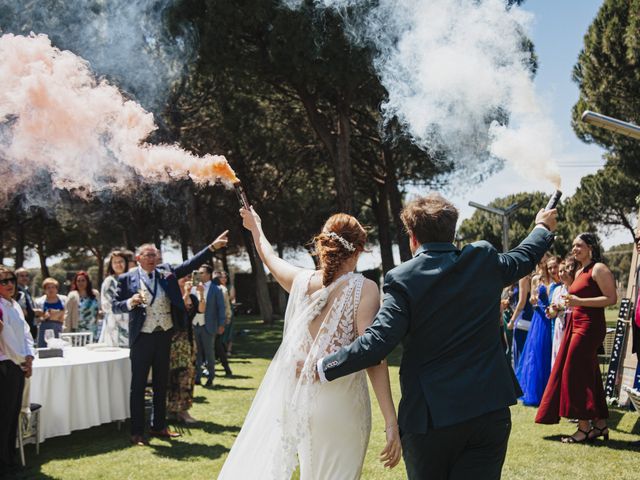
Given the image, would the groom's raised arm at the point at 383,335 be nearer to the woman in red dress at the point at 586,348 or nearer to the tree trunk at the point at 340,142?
the woman in red dress at the point at 586,348

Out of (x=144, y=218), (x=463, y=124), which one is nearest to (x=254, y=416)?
(x=463, y=124)

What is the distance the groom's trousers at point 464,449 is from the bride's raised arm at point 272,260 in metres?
1.39

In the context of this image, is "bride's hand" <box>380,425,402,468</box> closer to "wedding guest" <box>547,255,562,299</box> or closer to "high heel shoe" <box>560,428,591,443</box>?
"high heel shoe" <box>560,428,591,443</box>

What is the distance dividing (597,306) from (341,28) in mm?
10046

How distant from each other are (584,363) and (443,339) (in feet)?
14.2

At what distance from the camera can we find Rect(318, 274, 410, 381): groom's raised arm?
2980mm

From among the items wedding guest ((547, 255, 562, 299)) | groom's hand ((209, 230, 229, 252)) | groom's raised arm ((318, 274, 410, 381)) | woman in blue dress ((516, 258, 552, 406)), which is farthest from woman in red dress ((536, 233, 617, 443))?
groom's raised arm ((318, 274, 410, 381))

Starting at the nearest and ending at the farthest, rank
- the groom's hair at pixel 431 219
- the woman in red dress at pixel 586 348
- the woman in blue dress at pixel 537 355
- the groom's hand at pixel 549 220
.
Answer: the groom's hair at pixel 431 219
the groom's hand at pixel 549 220
the woman in red dress at pixel 586 348
the woman in blue dress at pixel 537 355

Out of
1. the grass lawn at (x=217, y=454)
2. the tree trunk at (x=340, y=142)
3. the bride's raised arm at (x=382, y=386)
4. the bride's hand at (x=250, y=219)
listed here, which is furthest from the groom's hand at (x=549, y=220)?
the tree trunk at (x=340, y=142)

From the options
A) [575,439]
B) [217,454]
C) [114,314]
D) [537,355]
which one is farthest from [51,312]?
[575,439]

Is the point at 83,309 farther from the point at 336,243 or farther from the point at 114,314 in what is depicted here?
the point at 336,243

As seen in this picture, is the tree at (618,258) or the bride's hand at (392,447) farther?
the tree at (618,258)

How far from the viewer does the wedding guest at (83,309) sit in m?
11.4

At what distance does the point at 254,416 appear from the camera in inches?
155
